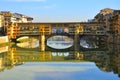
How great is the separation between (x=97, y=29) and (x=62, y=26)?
5452 mm

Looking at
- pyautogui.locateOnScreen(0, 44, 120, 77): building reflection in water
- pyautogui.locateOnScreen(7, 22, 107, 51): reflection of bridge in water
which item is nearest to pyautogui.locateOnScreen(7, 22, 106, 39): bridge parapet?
pyautogui.locateOnScreen(7, 22, 107, 51): reflection of bridge in water

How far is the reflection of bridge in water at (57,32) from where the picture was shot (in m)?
55.5

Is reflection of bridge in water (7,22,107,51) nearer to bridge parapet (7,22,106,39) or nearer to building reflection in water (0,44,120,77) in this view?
bridge parapet (7,22,106,39)

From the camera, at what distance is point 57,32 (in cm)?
5675

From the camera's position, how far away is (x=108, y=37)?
5566cm

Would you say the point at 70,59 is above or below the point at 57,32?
below

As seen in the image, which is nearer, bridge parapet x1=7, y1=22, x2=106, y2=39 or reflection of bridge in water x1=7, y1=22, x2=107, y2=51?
reflection of bridge in water x1=7, y1=22, x2=107, y2=51

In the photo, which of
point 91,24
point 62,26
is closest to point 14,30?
point 62,26

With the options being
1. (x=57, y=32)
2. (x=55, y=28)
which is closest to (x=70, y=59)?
(x=57, y=32)

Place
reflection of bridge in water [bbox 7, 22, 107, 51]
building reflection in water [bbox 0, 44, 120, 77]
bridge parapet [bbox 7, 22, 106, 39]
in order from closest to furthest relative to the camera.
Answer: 1. building reflection in water [bbox 0, 44, 120, 77]
2. reflection of bridge in water [bbox 7, 22, 107, 51]
3. bridge parapet [bbox 7, 22, 106, 39]

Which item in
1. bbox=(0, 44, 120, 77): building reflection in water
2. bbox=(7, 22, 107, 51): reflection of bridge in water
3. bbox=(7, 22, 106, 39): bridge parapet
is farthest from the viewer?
bbox=(7, 22, 106, 39): bridge parapet

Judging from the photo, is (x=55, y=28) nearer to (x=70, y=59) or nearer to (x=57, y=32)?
(x=57, y=32)

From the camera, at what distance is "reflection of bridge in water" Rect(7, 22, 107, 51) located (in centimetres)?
5547

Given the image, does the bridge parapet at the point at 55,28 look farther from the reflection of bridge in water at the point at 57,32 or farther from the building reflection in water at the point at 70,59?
the building reflection in water at the point at 70,59
